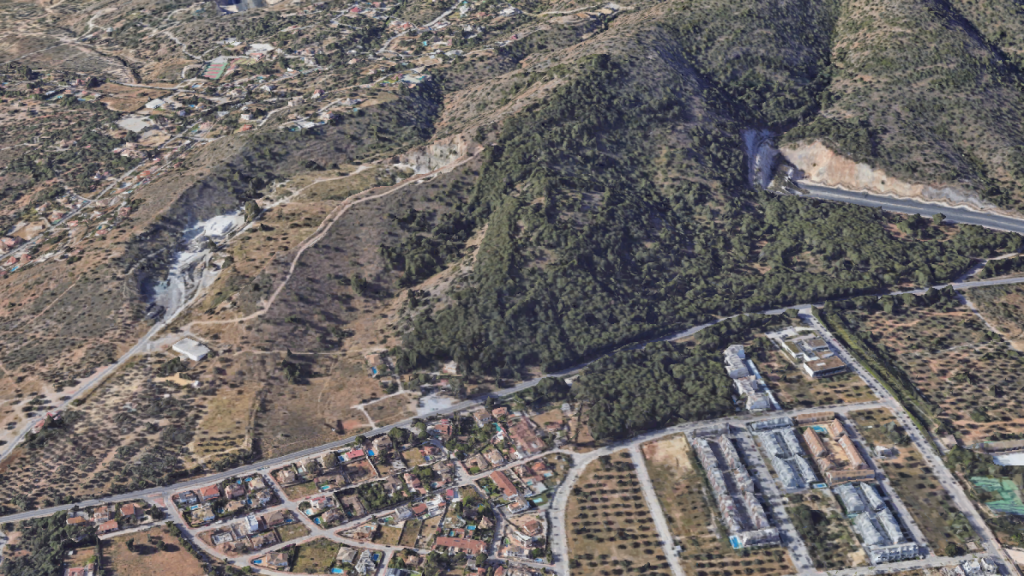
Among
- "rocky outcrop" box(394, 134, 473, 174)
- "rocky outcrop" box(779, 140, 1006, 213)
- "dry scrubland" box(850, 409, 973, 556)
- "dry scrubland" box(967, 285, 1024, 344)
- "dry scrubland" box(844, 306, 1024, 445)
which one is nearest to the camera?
"dry scrubland" box(850, 409, 973, 556)

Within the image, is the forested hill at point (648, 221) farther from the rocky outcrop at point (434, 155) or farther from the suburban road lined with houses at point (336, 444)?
the rocky outcrop at point (434, 155)

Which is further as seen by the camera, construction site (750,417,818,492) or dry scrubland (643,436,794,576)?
construction site (750,417,818,492)

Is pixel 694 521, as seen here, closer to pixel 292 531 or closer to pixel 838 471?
pixel 838 471

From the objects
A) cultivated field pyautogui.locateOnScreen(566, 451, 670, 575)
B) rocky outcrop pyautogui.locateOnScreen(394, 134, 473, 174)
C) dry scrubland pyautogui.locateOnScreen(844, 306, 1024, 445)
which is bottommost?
cultivated field pyautogui.locateOnScreen(566, 451, 670, 575)

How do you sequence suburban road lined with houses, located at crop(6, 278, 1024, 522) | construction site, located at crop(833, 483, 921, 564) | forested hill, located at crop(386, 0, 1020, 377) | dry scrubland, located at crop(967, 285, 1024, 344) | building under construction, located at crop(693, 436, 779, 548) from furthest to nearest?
forested hill, located at crop(386, 0, 1020, 377), dry scrubland, located at crop(967, 285, 1024, 344), suburban road lined with houses, located at crop(6, 278, 1024, 522), building under construction, located at crop(693, 436, 779, 548), construction site, located at crop(833, 483, 921, 564)

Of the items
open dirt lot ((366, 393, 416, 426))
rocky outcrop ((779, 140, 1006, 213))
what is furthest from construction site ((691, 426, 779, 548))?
rocky outcrop ((779, 140, 1006, 213))

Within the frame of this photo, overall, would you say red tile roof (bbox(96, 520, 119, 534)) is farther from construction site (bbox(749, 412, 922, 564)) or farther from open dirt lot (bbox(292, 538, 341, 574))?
construction site (bbox(749, 412, 922, 564))

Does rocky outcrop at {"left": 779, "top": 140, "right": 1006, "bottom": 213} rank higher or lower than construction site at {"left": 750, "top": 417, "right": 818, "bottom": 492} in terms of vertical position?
higher

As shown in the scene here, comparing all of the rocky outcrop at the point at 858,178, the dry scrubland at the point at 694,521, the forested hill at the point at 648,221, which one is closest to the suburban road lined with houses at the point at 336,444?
the forested hill at the point at 648,221
